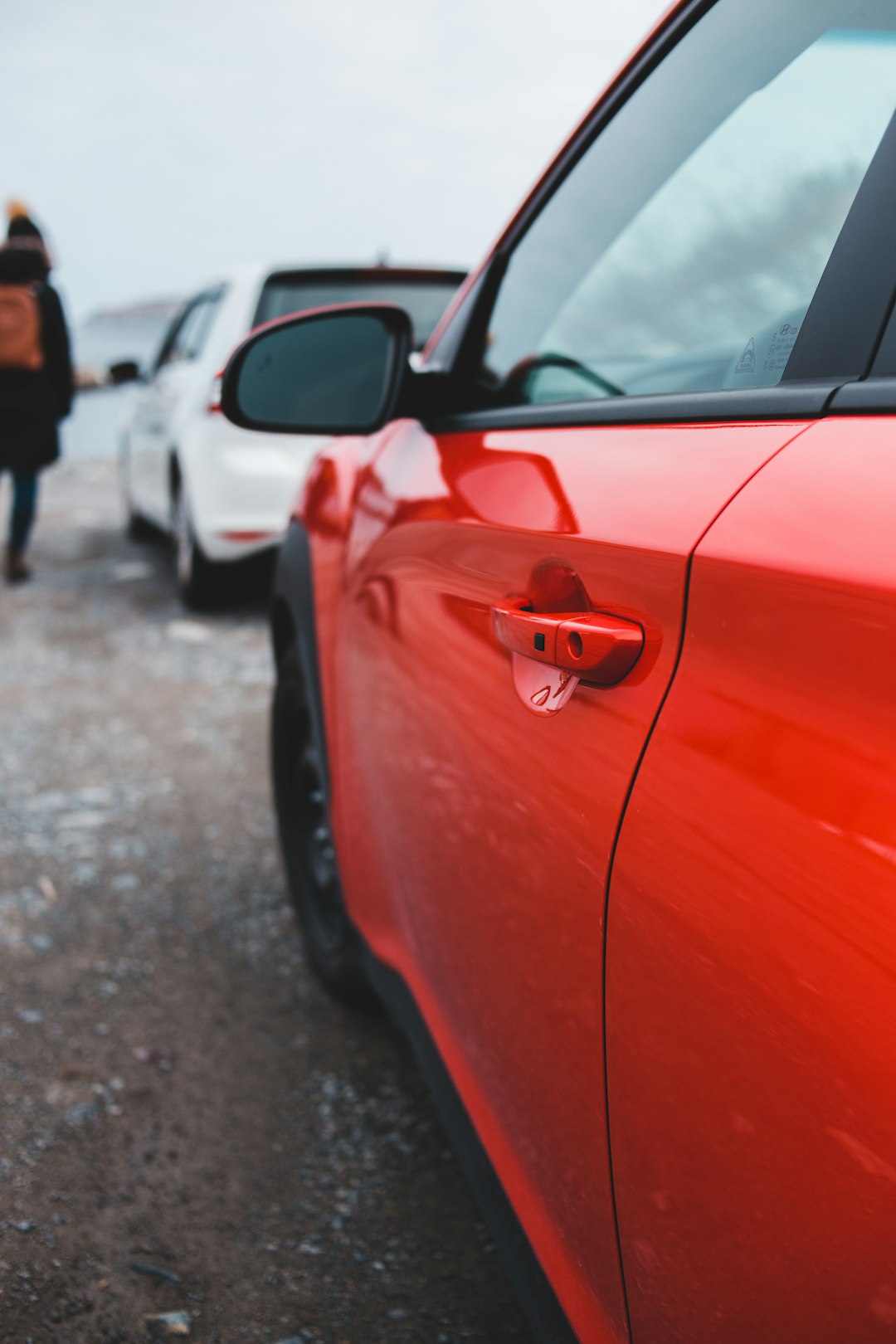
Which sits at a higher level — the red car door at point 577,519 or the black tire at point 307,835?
the red car door at point 577,519

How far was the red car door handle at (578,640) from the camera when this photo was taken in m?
0.99

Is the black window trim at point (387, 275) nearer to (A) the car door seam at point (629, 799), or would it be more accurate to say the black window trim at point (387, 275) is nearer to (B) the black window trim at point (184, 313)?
(B) the black window trim at point (184, 313)

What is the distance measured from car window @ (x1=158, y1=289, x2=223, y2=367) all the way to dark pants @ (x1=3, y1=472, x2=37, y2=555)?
113 cm

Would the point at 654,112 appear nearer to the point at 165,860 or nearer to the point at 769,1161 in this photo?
the point at 769,1161

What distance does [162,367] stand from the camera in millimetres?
6922

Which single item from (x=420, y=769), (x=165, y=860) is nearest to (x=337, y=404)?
(x=420, y=769)

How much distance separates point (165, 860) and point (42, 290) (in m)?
4.32

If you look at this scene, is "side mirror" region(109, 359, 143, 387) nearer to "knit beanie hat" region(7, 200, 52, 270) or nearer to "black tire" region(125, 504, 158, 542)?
"black tire" region(125, 504, 158, 542)

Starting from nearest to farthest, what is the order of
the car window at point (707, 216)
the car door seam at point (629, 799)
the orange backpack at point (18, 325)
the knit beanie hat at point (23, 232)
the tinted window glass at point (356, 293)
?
1. the car door seam at point (629, 799)
2. the car window at point (707, 216)
3. the tinted window glass at point (356, 293)
4. the orange backpack at point (18, 325)
5. the knit beanie hat at point (23, 232)

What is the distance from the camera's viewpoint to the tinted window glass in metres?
5.02

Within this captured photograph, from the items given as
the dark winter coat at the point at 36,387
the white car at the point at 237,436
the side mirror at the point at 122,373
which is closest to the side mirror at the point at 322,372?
the white car at the point at 237,436

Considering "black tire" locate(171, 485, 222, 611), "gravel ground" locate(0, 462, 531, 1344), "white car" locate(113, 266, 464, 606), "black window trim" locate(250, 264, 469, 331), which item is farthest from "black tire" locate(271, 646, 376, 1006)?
"black tire" locate(171, 485, 222, 611)

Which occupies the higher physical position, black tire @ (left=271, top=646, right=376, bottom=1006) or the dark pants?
black tire @ (left=271, top=646, right=376, bottom=1006)

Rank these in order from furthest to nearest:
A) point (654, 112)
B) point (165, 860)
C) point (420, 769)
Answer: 1. point (165, 860)
2. point (420, 769)
3. point (654, 112)
